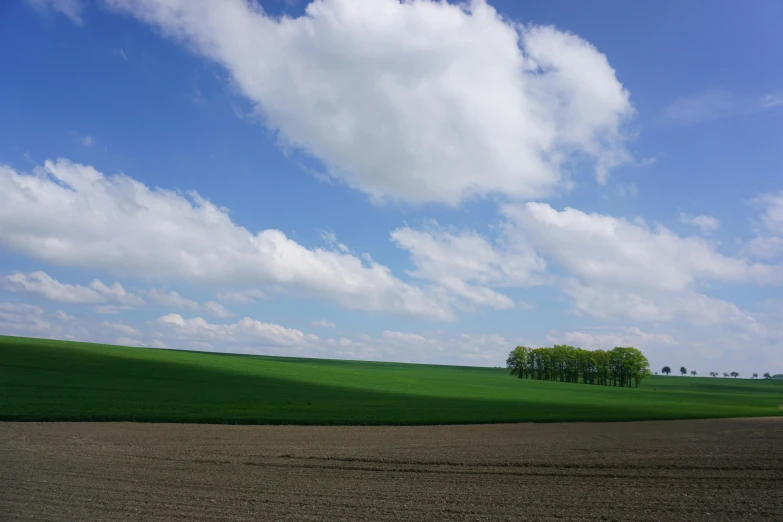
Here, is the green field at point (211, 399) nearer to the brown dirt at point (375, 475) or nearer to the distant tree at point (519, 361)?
the brown dirt at point (375, 475)

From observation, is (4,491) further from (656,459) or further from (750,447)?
(750,447)

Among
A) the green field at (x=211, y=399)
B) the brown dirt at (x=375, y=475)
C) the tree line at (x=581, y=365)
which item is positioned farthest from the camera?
the tree line at (x=581, y=365)

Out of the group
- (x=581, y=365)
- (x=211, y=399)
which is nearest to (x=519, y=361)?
(x=581, y=365)

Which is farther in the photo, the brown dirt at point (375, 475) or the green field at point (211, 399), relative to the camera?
the green field at point (211, 399)

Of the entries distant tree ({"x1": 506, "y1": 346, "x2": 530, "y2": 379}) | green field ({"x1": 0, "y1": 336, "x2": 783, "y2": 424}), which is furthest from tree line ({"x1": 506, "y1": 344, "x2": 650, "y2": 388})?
green field ({"x1": 0, "y1": 336, "x2": 783, "y2": 424})

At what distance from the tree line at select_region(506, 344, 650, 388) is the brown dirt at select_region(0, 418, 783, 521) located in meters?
98.9

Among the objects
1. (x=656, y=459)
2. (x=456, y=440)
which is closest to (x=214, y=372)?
(x=456, y=440)

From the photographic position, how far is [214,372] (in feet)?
193

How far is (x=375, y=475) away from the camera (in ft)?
53.2

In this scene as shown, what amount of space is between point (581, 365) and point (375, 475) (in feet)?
383

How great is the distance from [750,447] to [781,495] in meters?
9.29

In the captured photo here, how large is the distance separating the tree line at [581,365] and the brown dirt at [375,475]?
98.9 metres

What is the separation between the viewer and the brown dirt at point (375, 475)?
40.2 ft

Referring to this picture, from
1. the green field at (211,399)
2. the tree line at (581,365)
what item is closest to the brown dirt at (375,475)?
the green field at (211,399)
